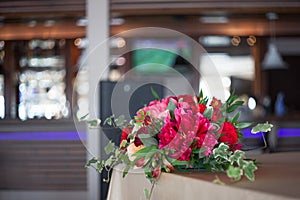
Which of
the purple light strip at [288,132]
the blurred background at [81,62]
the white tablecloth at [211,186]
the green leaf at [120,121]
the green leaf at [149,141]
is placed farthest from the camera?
the purple light strip at [288,132]

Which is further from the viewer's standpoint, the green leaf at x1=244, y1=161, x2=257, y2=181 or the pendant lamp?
the pendant lamp

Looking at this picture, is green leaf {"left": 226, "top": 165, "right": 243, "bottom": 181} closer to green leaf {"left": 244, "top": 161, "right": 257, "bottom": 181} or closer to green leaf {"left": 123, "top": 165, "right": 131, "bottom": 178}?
green leaf {"left": 244, "top": 161, "right": 257, "bottom": 181}

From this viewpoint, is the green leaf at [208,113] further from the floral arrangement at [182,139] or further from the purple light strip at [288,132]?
the purple light strip at [288,132]

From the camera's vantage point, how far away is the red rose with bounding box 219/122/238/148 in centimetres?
139

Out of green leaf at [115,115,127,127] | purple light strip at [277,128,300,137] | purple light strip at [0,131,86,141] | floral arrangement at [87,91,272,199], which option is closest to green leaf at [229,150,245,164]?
floral arrangement at [87,91,272,199]

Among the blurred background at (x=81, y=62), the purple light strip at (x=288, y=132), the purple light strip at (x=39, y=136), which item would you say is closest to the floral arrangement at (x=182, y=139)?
the blurred background at (x=81, y=62)

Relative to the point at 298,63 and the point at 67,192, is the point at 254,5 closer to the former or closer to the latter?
the point at 67,192

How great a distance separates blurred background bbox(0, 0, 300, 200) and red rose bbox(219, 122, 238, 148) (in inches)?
140

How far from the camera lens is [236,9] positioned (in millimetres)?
5121

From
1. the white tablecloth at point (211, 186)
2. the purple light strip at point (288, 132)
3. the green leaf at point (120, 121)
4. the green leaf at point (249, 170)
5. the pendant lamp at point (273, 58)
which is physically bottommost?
the purple light strip at point (288, 132)

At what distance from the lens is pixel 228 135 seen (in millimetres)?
1397

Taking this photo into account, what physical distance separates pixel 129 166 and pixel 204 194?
0.87ft

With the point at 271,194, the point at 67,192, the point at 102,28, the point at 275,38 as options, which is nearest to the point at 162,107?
the point at 271,194

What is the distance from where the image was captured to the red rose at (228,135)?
139cm
